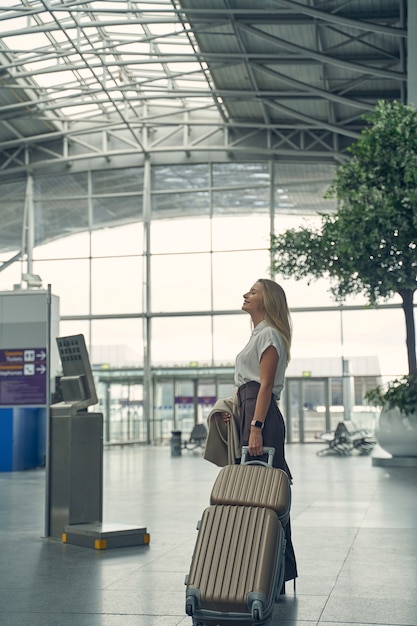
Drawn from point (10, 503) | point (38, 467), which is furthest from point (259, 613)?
point (38, 467)

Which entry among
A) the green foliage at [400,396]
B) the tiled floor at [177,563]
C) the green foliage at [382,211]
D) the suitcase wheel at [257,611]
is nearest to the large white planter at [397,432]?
the green foliage at [400,396]

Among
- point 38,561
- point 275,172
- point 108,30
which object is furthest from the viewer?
point 275,172

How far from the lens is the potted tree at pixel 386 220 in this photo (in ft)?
46.3

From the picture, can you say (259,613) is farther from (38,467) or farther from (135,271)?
(135,271)

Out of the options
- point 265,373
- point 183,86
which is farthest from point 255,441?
point 183,86

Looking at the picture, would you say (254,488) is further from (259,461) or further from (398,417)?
(398,417)

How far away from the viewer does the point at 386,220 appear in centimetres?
1416

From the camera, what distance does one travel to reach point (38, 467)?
16.7 m

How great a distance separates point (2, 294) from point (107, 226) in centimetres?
1540

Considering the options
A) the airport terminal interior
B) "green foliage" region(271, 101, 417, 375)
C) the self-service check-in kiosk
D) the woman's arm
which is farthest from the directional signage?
the woman's arm

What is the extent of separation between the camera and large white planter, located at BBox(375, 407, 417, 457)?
567 inches

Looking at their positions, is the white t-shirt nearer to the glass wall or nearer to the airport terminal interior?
the airport terminal interior

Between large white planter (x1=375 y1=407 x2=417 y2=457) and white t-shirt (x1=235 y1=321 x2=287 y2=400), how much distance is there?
10384 millimetres

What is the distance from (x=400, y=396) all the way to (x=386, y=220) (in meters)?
3.00
